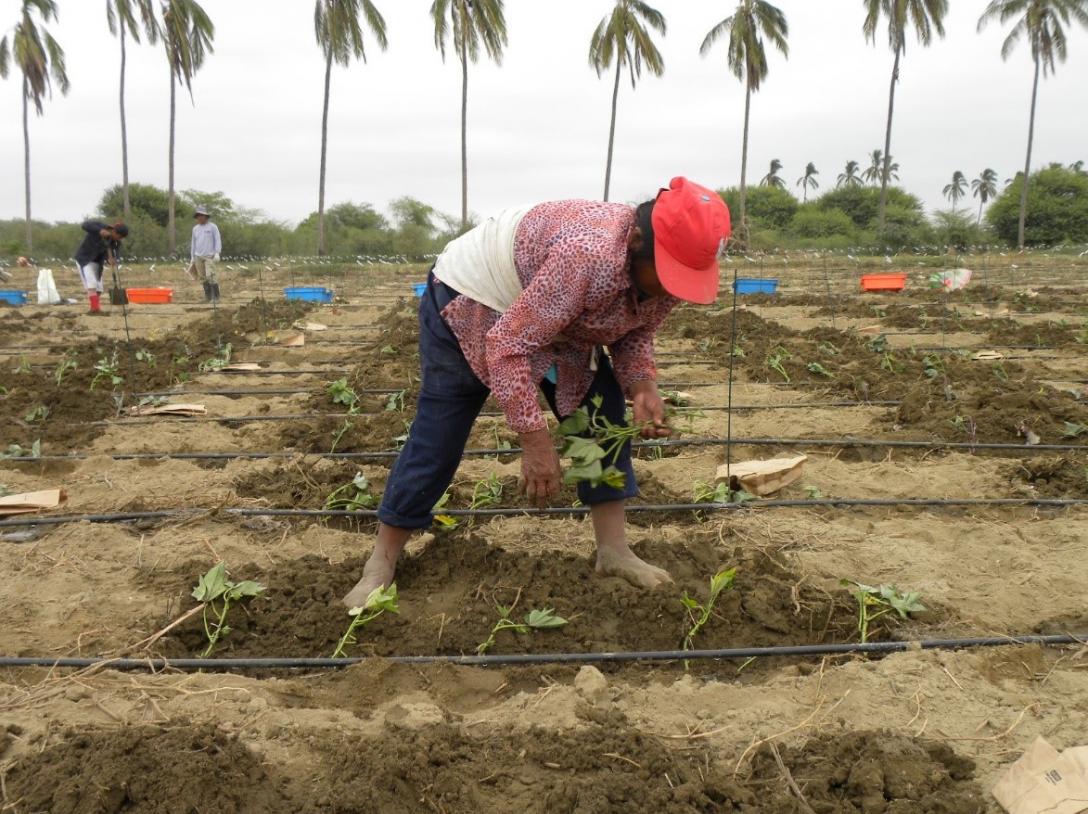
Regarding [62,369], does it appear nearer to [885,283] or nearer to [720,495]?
[720,495]

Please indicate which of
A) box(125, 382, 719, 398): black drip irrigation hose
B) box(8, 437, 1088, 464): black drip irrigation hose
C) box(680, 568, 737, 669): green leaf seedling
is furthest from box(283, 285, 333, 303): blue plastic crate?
box(680, 568, 737, 669): green leaf seedling

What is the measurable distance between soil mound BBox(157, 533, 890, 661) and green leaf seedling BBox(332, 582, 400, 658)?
30 millimetres

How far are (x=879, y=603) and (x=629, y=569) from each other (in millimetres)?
760

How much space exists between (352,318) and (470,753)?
1034 cm

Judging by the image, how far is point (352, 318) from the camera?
456 inches

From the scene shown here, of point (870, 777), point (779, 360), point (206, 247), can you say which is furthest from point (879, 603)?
point (206, 247)

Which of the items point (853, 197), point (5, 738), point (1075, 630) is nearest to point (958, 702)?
point (1075, 630)

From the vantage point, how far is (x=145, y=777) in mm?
1617

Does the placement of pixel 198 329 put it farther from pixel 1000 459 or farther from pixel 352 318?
pixel 1000 459

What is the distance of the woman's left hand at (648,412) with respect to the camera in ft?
7.66

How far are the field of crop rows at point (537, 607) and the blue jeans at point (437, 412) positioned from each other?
13.7 inches

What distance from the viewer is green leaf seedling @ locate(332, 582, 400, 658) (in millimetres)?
2314

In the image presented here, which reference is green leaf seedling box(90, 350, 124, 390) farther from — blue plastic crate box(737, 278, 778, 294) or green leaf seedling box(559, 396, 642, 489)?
blue plastic crate box(737, 278, 778, 294)

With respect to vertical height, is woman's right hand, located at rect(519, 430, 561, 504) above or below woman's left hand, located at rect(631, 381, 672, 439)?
below
